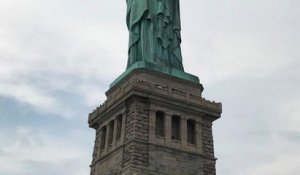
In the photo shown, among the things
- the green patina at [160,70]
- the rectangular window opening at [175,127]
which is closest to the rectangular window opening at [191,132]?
the rectangular window opening at [175,127]

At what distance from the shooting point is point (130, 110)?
1258 inches

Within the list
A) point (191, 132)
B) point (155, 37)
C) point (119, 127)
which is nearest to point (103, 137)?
point (119, 127)

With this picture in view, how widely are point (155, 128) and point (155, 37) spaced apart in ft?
23.9

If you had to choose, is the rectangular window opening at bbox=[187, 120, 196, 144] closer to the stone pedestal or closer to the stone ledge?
the stone pedestal

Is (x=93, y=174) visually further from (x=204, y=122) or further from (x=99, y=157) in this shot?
(x=204, y=122)

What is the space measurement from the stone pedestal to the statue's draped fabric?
203cm

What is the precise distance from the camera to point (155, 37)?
35.6 meters

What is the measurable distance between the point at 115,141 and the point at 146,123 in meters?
2.65

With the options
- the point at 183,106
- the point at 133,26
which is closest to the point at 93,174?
the point at 183,106

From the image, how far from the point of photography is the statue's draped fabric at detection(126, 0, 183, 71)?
35312mm

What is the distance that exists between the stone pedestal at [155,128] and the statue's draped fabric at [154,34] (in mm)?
2032

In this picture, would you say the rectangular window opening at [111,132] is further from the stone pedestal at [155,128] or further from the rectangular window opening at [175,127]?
the rectangular window opening at [175,127]

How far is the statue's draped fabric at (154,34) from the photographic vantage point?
116ft

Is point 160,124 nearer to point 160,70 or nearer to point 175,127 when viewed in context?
point 175,127
